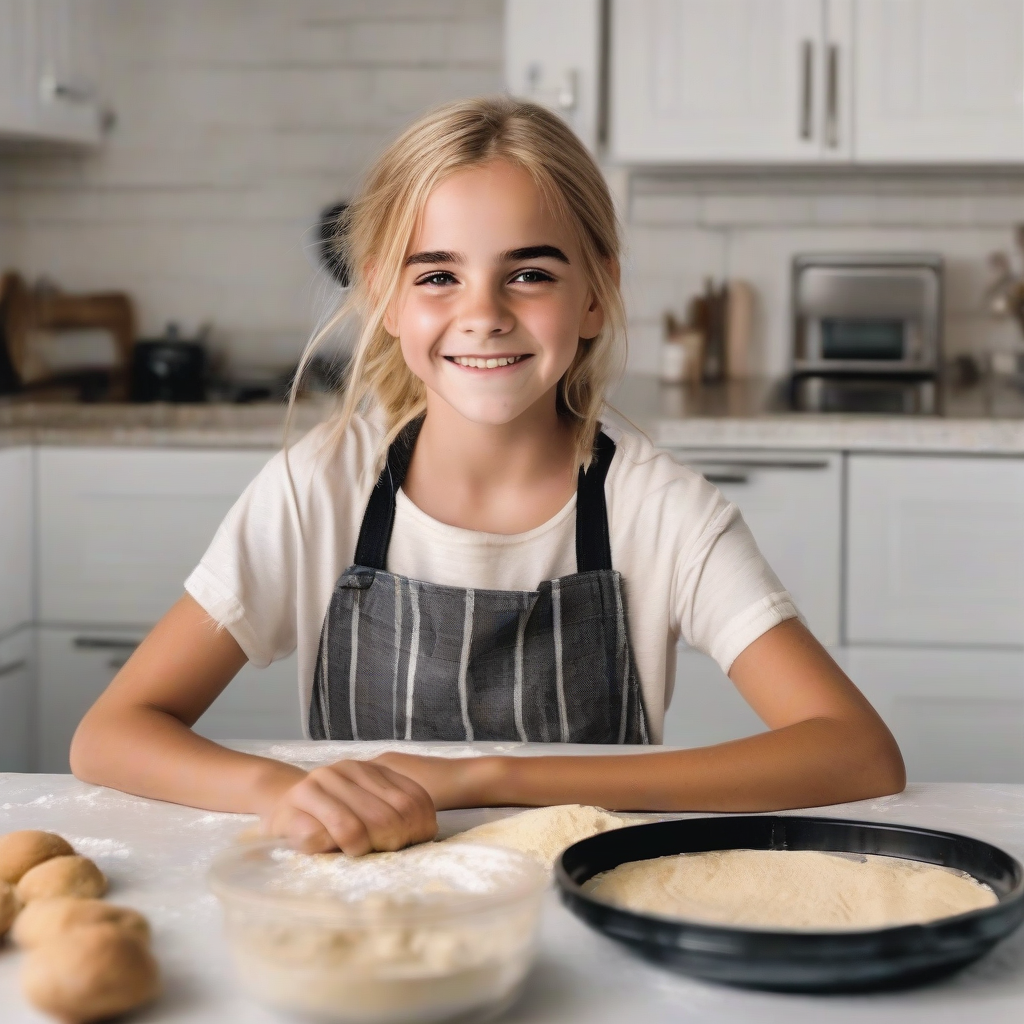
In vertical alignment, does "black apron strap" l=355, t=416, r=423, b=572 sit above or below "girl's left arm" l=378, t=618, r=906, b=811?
above

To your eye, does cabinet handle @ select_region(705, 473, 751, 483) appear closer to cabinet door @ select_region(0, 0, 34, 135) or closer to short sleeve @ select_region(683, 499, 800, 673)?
short sleeve @ select_region(683, 499, 800, 673)

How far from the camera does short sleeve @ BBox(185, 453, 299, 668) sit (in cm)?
124

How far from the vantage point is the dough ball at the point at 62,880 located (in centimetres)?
68

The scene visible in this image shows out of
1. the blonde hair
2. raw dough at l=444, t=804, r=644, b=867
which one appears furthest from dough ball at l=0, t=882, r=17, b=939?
the blonde hair

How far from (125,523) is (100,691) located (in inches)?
13.0

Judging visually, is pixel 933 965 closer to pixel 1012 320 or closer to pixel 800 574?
pixel 800 574

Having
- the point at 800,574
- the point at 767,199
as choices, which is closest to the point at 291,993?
the point at 800,574

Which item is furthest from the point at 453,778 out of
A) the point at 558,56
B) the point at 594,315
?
the point at 558,56

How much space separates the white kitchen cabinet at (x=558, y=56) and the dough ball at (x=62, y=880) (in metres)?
2.26

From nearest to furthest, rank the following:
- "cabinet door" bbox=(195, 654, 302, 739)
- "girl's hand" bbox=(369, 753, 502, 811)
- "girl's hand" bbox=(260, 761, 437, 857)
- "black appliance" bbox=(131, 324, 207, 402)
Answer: "girl's hand" bbox=(260, 761, 437, 857), "girl's hand" bbox=(369, 753, 502, 811), "cabinet door" bbox=(195, 654, 302, 739), "black appliance" bbox=(131, 324, 207, 402)

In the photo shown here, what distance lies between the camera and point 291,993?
53cm

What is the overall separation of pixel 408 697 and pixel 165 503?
4.52 ft

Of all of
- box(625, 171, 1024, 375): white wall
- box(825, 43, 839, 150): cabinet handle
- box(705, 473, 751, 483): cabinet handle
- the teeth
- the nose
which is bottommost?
box(705, 473, 751, 483): cabinet handle

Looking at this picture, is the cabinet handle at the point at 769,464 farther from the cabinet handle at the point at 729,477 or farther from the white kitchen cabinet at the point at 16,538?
the white kitchen cabinet at the point at 16,538
